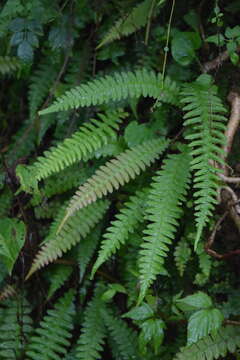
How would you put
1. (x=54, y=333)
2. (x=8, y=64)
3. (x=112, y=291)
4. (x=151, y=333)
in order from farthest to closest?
(x=8, y=64) < (x=54, y=333) < (x=112, y=291) < (x=151, y=333)

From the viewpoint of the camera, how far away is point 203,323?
2.50m

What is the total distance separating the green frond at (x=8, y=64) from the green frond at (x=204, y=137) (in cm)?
147

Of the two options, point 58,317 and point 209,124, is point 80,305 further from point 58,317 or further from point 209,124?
point 209,124

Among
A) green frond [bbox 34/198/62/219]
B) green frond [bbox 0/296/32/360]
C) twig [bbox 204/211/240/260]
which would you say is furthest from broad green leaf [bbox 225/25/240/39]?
green frond [bbox 0/296/32/360]

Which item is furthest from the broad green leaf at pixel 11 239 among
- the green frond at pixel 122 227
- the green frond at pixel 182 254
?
the green frond at pixel 182 254

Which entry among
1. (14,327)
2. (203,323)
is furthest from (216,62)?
(14,327)

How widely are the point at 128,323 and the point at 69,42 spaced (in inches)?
87.9

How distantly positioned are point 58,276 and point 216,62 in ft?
6.67

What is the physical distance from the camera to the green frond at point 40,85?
3.50 metres

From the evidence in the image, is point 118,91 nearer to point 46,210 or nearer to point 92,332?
point 46,210

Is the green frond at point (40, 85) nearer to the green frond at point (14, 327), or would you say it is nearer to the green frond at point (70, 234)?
the green frond at point (70, 234)

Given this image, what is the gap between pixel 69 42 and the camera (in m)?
3.25

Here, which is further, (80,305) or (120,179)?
(80,305)

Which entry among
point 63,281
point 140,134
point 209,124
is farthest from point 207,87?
point 63,281
